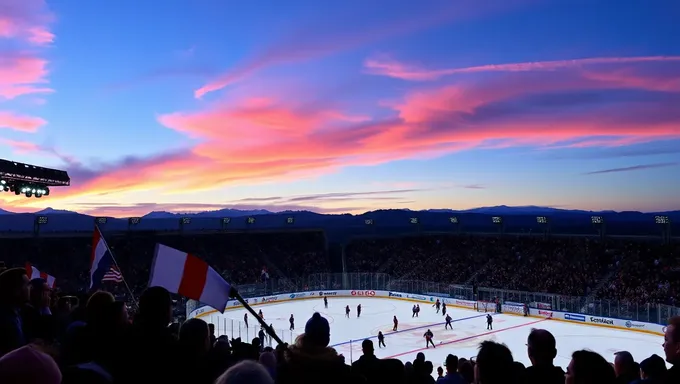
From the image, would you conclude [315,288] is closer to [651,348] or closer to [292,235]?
[292,235]

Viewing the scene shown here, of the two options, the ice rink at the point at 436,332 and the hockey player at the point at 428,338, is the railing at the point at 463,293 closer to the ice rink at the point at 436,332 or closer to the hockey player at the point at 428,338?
the ice rink at the point at 436,332

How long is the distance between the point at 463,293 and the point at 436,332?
1263 cm

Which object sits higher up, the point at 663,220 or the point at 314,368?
the point at 663,220

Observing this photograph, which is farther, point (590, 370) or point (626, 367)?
point (626, 367)

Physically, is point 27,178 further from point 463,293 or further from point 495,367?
point 463,293

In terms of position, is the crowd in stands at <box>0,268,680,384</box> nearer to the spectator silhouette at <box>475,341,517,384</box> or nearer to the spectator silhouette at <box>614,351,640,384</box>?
the spectator silhouette at <box>475,341,517,384</box>

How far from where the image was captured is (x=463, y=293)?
44938 millimetres

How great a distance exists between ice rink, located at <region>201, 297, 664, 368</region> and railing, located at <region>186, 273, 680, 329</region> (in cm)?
144

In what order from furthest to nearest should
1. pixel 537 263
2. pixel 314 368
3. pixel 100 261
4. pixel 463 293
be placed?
pixel 537 263, pixel 463 293, pixel 100 261, pixel 314 368

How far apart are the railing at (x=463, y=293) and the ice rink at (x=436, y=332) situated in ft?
4.71

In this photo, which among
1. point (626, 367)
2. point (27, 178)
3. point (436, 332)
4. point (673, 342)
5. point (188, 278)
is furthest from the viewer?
point (436, 332)

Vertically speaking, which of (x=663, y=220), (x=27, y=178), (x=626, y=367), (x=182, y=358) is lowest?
(x=626, y=367)

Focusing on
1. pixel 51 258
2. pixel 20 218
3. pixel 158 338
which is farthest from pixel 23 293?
pixel 20 218

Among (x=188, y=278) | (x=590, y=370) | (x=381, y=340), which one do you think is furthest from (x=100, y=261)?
(x=381, y=340)
